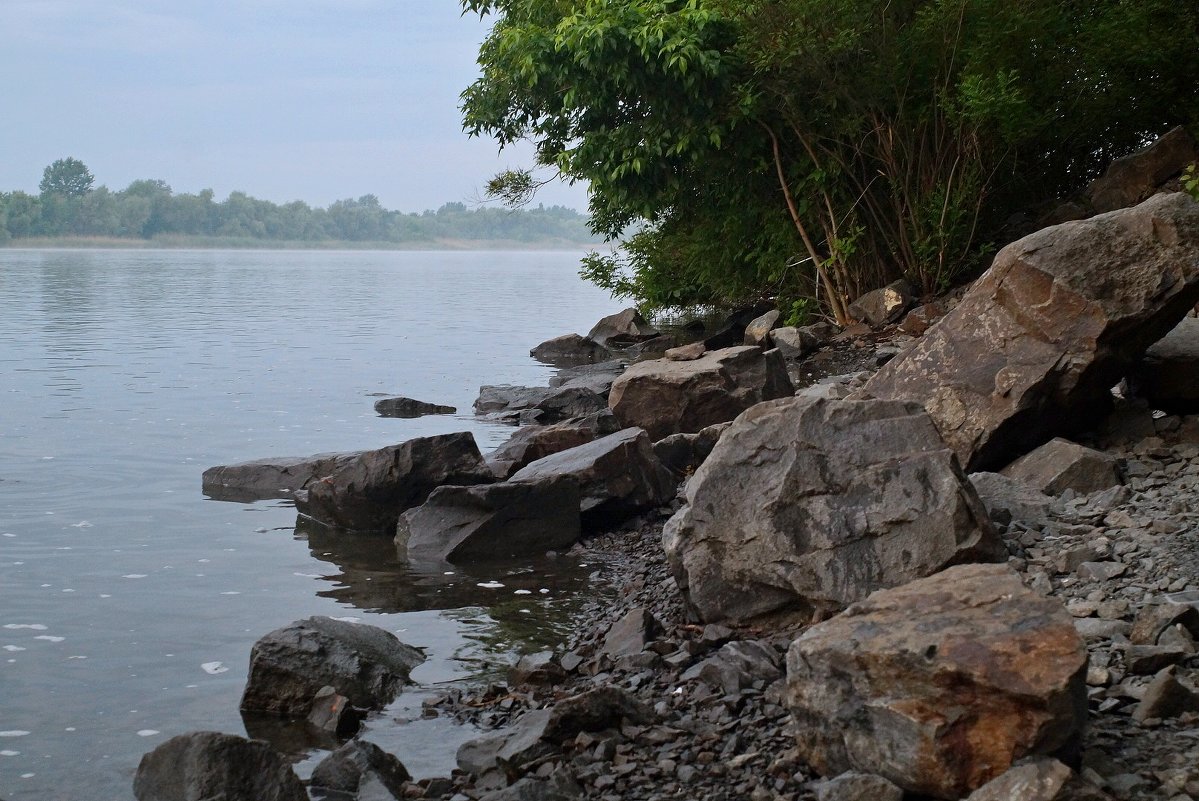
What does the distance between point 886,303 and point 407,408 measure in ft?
26.2

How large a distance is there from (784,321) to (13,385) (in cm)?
1412

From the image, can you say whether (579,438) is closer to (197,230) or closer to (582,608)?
(582,608)

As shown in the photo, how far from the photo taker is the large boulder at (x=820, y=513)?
20.8 feet

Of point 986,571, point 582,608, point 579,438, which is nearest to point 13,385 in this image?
point 579,438

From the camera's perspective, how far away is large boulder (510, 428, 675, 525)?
10.3 metres

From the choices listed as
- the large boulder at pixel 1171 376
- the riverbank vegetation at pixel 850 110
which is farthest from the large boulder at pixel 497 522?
the riverbank vegetation at pixel 850 110

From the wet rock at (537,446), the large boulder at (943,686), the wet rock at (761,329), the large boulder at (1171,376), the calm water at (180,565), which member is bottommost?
the calm water at (180,565)

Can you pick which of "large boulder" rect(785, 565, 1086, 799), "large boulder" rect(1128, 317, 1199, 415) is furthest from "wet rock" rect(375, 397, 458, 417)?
"large boulder" rect(785, 565, 1086, 799)

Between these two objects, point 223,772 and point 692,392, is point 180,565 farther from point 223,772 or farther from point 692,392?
point 692,392

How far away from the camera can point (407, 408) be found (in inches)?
714

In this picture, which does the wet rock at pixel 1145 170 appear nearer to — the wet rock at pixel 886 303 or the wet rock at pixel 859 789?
the wet rock at pixel 886 303

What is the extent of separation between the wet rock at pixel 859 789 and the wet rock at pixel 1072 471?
4042 millimetres

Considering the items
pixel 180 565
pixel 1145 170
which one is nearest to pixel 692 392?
pixel 180 565

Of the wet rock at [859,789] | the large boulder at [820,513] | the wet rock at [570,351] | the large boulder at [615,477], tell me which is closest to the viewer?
the wet rock at [859,789]
